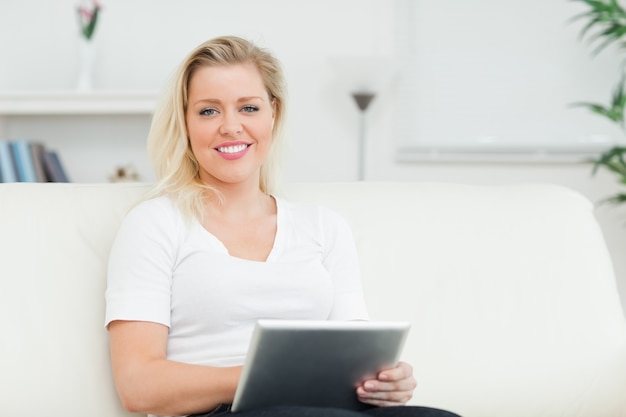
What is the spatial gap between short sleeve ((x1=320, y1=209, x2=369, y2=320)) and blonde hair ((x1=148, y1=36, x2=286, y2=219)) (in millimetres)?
229

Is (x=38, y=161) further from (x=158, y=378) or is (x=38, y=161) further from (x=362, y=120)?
(x=158, y=378)

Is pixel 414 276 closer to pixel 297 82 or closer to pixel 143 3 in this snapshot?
pixel 297 82

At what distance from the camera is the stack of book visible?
11.0 ft

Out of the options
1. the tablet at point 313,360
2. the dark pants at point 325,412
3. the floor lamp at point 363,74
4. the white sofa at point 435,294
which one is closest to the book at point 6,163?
the floor lamp at point 363,74

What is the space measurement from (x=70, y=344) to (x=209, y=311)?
1.01 feet

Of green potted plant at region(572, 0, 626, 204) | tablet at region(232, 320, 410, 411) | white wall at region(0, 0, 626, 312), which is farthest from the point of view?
white wall at region(0, 0, 626, 312)

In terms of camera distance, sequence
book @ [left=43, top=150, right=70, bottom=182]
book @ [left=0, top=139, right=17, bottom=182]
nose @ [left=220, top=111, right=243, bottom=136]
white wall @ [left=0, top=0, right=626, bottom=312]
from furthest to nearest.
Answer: white wall @ [left=0, top=0, right=626, bottom=312]
book @ [left=43, top=150, right=70, bottom=182]
book @ [left=0, top=139, right=17, bottom=182]
nose @ [left=220, top=111, right=243, bottom=136]

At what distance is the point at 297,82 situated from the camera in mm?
3654

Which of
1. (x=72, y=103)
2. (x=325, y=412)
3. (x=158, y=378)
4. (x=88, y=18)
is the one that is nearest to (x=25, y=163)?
(x=72, y=103)

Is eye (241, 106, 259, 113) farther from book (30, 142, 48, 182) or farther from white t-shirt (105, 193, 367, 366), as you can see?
book (30, 142, 48, 182)

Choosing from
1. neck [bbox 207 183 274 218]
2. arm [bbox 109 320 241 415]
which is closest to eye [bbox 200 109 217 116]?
neck [bbox 207 183 274 218]

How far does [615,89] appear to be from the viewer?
3.50 meters

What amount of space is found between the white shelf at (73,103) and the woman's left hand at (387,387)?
2162 mm

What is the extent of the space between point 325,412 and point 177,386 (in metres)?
0.28
